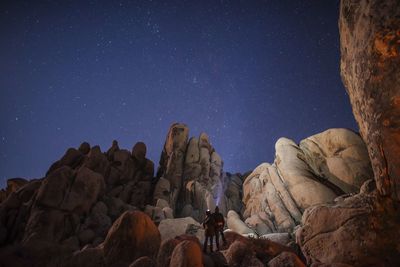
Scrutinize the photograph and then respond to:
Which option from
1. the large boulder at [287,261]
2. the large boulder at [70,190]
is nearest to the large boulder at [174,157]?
the large boulder at [70,190]

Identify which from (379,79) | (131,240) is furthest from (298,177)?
(379,79)

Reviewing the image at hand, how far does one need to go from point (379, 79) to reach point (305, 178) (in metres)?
21.4

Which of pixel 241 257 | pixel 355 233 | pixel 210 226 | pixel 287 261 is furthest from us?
pixel 210 226

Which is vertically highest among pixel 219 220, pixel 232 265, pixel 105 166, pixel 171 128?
pixel 171 128

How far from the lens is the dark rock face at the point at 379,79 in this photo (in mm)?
9523

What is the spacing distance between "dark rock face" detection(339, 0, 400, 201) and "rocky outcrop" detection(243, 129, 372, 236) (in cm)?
1790

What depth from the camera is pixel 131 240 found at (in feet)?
47.1

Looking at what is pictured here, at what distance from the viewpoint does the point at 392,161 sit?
978cm

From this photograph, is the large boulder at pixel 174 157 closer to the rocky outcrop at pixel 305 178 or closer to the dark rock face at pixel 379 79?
Answer: the rocky outcrop at pixel 305 178

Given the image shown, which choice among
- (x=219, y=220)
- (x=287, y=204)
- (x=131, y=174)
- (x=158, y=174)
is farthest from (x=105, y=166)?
(x=219, y=220)

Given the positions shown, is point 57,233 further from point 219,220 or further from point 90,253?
point 219,220

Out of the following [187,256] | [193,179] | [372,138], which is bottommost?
[187,256]

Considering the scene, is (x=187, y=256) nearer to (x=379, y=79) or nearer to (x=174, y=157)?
(x=379, y=79)

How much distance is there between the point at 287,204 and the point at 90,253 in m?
22.0
